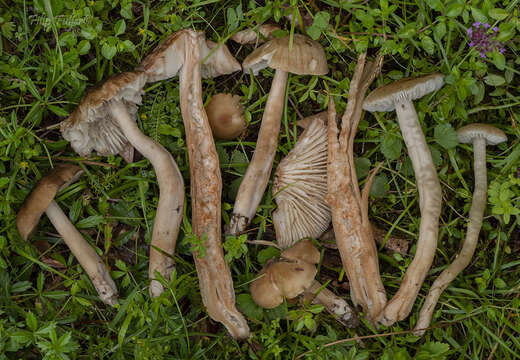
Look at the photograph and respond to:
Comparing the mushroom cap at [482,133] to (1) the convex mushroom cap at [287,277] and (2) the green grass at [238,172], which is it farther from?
(1) the convex mushroom cap at [287,277]

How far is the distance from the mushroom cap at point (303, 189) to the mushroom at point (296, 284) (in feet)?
0.59

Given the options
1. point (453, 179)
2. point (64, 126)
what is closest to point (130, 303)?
point (64, 126)

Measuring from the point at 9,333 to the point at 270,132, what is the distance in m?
2.21

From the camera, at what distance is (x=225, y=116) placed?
3.22 metres

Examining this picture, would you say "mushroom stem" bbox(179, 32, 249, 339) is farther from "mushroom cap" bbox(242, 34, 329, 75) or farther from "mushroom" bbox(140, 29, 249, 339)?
"mushroom cap" bbox(242, 34, 329, 75)

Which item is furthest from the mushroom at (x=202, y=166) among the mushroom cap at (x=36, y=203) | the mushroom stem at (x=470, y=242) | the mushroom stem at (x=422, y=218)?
the mushroom stem at (x=470, y=242)

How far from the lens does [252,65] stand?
3.15m

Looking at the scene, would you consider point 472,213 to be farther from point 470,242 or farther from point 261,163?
point 261,163

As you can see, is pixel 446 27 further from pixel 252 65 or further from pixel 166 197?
pixel 166 197

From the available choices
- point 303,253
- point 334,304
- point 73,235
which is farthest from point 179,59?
point 334,304

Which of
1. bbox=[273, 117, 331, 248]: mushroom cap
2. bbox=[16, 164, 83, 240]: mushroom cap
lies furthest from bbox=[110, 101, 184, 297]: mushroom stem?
bbox=[273, 117, 331, 248]: mushroom cap

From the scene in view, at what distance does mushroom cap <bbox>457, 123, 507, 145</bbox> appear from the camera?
117 inches

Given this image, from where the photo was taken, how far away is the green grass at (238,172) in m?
3.03

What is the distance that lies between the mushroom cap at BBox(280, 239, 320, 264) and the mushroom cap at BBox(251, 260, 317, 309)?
33 mm
